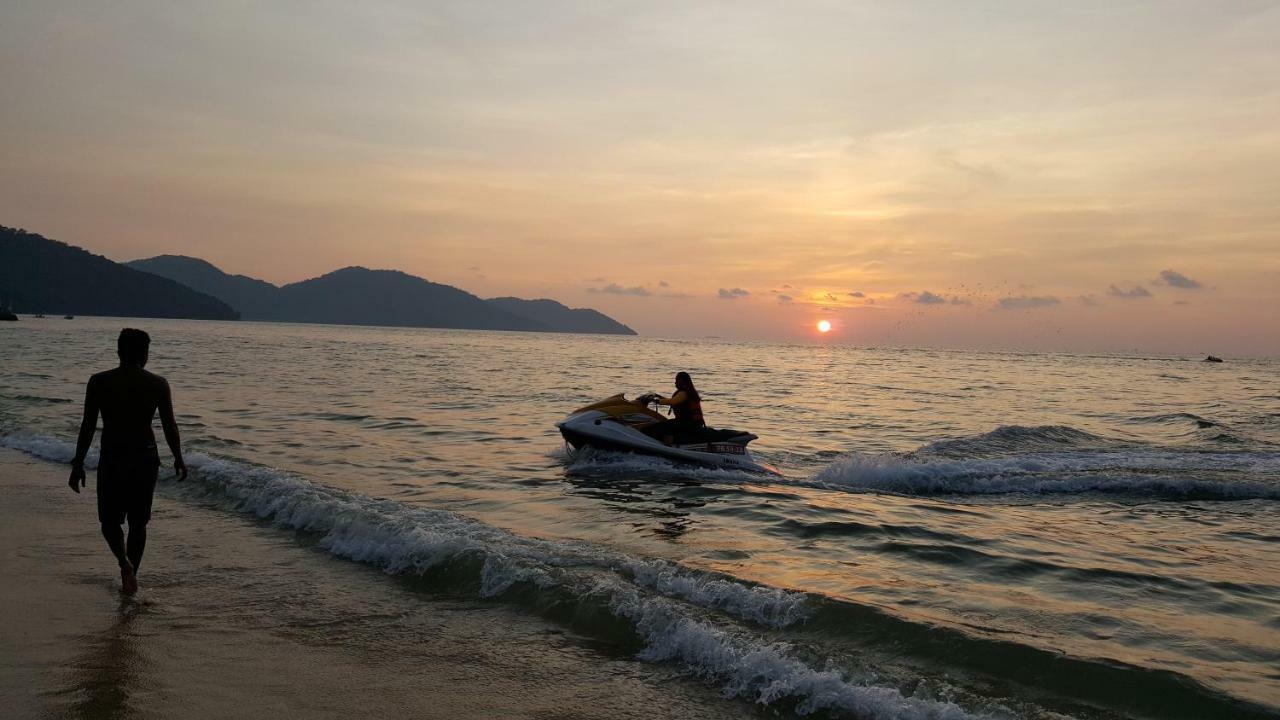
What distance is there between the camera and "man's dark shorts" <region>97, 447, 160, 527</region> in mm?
7047

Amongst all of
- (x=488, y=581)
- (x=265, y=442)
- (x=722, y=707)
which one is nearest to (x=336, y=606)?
(x=488, y=581)

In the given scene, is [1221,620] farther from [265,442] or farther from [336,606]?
[265,442]

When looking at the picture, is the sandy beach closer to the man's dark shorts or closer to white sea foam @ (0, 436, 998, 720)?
white sea foam @ (0, 436, 998, 720)

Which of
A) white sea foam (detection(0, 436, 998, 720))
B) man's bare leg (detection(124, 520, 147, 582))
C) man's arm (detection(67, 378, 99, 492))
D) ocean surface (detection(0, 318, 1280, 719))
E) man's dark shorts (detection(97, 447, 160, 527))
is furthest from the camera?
man's bare leg (detection(124, 520, 147, 582))

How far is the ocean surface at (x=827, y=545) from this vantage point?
603 cm

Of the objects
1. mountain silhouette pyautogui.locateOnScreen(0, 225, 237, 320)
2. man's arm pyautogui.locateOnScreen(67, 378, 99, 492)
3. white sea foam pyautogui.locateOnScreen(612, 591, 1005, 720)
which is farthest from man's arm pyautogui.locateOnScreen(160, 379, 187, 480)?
mountain silhouette pyautogui.locateOnScreen(0, 225, 237, 320)

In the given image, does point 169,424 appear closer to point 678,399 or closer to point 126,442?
point 126,442

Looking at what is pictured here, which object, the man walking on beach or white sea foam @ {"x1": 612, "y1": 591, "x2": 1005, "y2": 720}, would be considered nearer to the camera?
white sea foam @ {"x1": 612, "y1": 591, "x2": 1005, "y2": 720}

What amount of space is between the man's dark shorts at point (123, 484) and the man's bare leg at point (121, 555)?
60 millimetres

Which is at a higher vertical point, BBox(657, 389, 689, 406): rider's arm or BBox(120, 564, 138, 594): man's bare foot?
BBox(657, 389, 689, 406): rider's arm

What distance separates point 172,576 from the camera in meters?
7.79

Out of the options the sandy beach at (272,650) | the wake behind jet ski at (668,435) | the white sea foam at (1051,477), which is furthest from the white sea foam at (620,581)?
the white sea foam at (1051,477)

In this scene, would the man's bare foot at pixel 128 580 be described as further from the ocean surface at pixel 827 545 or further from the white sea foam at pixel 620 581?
the white sea foam at pixel 620 581

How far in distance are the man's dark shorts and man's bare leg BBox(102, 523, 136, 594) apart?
0.06 m
